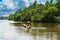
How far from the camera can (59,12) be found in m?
73.4

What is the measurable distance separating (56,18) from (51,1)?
23.0 m

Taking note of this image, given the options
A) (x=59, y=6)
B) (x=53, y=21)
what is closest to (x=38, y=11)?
(x=59, y=6)

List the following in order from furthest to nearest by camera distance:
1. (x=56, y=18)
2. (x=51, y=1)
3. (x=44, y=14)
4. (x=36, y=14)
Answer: (x=51, y=1), (x=36, y=14), (x=44, y=14), (x=56, y=18)

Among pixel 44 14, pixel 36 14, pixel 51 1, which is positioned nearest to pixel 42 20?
pixel 44 14

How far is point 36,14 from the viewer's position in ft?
257

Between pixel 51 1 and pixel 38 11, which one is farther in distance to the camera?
pixel 51 1

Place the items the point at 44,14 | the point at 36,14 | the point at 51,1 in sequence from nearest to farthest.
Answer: the point at 44,14, the point at 36,14, the point at 51,1

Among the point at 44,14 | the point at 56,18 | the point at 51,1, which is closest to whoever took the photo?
the point at 56,18

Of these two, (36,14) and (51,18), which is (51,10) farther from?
(36,14)

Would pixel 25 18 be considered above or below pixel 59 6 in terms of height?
below

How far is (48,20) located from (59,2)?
1185 centimetres

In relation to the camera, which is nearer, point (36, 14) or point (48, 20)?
point (48, 20)

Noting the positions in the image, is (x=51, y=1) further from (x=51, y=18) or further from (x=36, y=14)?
(x=51, y=18)

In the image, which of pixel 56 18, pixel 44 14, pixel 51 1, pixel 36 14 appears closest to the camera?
pixel 56 18
